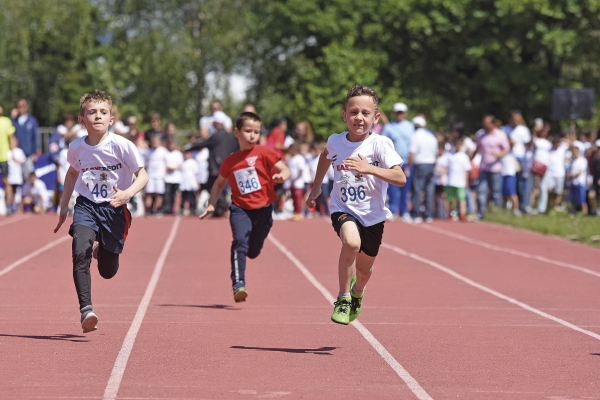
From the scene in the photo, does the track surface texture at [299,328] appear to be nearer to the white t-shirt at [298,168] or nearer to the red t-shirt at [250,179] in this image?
the red t-shirt at [250,179]

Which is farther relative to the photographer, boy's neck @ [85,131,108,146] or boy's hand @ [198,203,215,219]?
boy's hand @ [198,203,215,219]

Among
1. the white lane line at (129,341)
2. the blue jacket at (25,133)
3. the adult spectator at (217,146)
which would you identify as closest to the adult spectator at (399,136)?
the adult spectator at (217,146)

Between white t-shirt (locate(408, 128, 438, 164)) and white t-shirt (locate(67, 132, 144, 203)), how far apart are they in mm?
13423

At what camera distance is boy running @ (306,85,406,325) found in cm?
776

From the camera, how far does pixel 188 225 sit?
20.1 meters

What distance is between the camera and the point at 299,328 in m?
8.74

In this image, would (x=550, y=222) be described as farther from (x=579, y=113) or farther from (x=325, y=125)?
(x=325, y=125)

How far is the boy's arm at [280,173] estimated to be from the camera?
9945 mm

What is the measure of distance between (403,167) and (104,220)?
13.6 m

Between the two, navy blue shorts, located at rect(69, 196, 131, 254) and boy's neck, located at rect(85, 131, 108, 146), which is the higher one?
boy's neck, located at rect(85, 131, 108, 146)

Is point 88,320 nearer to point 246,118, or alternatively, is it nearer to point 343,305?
point 343,305

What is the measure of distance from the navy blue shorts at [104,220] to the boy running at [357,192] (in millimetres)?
1515

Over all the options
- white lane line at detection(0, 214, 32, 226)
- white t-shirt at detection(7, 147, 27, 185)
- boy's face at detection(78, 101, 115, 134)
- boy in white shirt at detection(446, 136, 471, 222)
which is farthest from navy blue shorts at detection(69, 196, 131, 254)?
white t-shirt at detection(7, 147, 27, 185)

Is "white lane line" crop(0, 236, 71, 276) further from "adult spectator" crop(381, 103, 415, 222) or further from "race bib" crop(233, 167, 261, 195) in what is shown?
"adult spectator" crop(381, 103, 415, 222)
